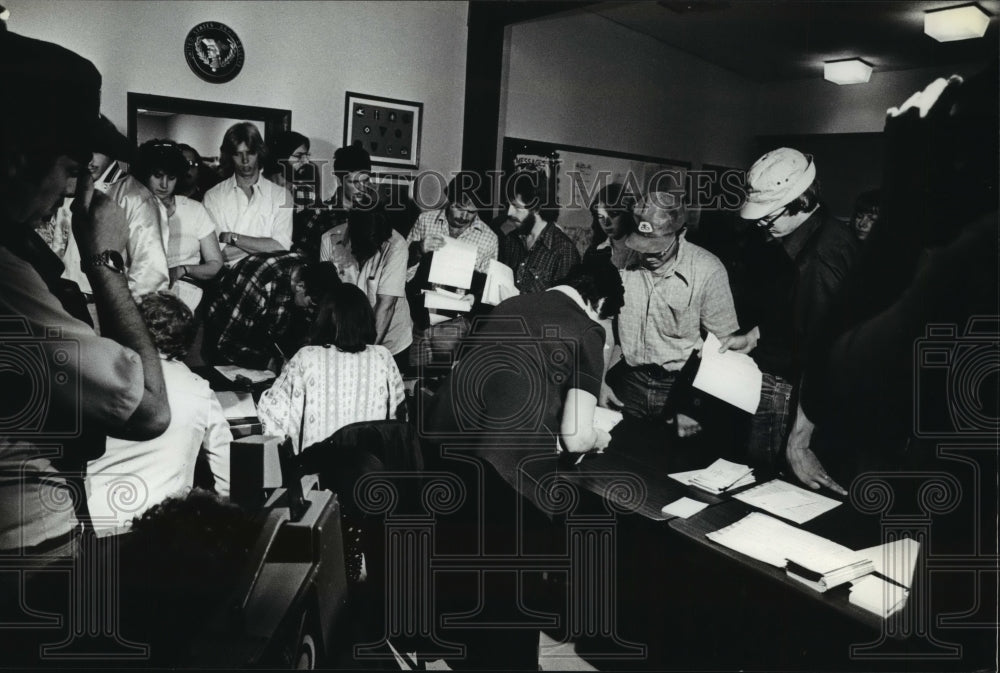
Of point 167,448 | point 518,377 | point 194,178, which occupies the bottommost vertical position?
point 167,448

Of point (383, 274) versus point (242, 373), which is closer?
point (242, 373)

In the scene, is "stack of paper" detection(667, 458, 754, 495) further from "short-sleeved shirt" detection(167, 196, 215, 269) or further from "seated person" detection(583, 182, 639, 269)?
"short-sleeved shirt" detection(167, 196, 215, 269)

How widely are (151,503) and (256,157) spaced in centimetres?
108

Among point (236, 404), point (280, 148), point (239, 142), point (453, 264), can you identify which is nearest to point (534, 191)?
point (453, 264)

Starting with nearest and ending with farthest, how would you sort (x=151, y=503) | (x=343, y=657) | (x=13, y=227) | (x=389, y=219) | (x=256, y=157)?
1. (x=343, y=657)
2. (x=13, y=227)
3. (x=151, y=503)
4. (x=256, y=157)
5. (x=389, y=219)

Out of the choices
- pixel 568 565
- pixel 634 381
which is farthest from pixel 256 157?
pixel 568 565

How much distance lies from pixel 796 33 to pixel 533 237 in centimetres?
102

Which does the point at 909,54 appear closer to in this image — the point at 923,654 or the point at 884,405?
the point at 884,405

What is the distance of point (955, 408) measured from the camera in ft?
6.60

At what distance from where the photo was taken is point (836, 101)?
205cm

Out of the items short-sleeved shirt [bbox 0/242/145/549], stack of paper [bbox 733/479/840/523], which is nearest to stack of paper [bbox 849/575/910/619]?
stack of paper [bbox 733/479/840/523]

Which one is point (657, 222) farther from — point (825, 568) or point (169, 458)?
point (169, 458)

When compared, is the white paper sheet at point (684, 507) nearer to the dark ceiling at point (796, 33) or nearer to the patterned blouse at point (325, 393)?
the patterned blouse at point (325, 393)

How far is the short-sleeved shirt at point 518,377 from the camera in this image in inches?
87.9
